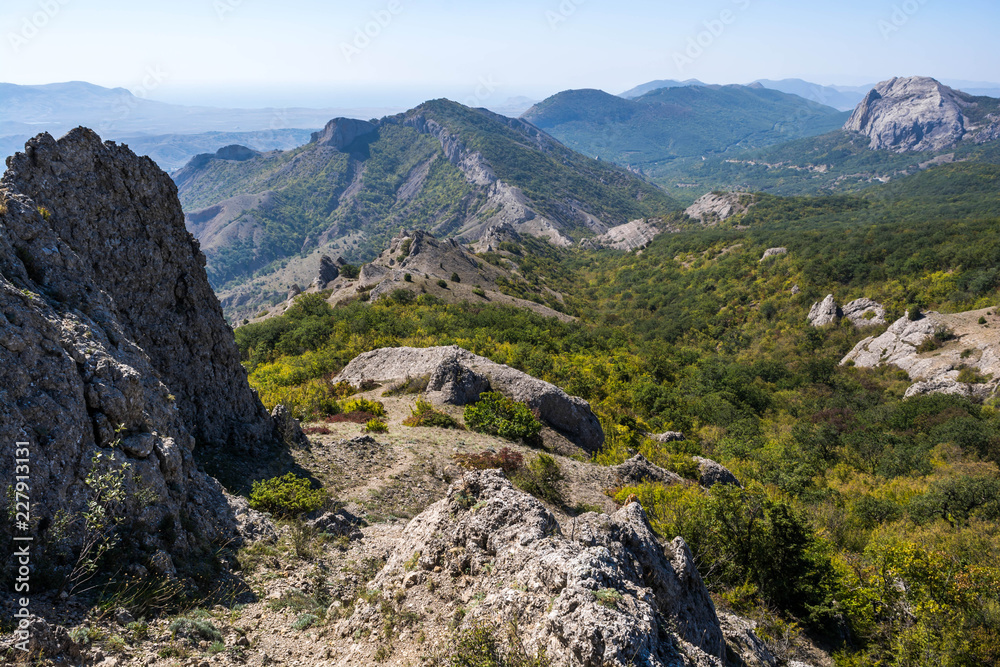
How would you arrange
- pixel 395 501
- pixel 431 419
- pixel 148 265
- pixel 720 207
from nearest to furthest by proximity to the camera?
pixel 148 265 → pixel 395 501 → pixel 431 419 → pixel 720 207

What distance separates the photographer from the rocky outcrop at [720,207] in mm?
144500

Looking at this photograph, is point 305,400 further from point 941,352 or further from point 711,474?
point 941,352

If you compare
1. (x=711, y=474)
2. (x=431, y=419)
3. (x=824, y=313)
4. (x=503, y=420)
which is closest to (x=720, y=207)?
(x=824, y=313)

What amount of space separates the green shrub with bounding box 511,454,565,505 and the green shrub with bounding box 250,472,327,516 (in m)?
7.66

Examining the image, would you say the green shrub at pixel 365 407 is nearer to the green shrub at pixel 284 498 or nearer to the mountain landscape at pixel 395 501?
the mountain landscape at pixel 395 501

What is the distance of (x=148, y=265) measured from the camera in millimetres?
14703

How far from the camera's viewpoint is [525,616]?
22.3 feet

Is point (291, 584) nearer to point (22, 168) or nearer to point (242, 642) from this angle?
point (242, 642)

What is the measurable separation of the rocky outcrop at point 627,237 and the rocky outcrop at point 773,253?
63.6 metres

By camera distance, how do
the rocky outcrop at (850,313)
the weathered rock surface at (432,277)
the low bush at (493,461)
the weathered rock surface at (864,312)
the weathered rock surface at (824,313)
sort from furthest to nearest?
the weathered rock surface at (824,313)
the weathered rock surface at (432,277)
the rocky outcrop at (850,313)
the weathered rock surface at (864,312)
the low bush at (493,461)

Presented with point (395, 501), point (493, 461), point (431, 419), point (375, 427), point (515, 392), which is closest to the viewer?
point (395, 501)
